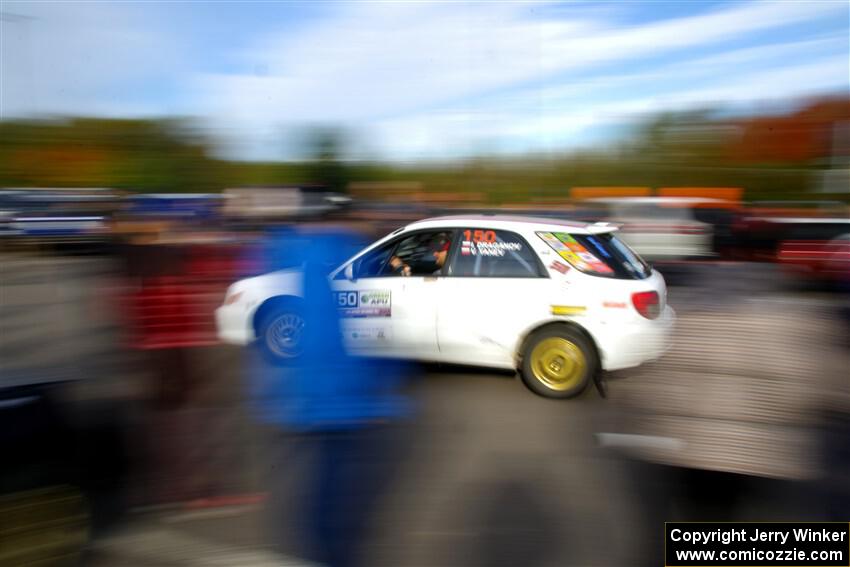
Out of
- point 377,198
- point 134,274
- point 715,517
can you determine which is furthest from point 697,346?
point 377,198

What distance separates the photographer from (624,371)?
5.41 metres

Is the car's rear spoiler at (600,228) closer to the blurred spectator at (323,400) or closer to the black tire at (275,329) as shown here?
the blurred spectator at (323,400)

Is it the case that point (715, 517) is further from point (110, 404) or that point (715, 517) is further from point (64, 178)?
point (64, 178)

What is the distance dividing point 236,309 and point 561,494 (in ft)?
12.3

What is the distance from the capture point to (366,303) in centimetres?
536

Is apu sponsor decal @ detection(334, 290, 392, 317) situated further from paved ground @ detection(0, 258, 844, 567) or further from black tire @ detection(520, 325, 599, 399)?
black tire @ detection(520, 325, 599, 399)

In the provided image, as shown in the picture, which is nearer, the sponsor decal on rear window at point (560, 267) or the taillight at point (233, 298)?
the sponsor decal on rear window at point (560, 267)

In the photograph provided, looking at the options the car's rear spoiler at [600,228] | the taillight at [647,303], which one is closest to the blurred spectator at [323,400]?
the taillight at [647,303]

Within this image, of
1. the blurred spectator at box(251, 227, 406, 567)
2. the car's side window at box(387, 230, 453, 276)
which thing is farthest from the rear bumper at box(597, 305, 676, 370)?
the blurred spectator at box(251, 227, 406, 567)

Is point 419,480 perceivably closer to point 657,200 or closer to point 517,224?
point 517,224

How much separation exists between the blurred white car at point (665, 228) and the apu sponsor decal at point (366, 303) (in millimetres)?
6759

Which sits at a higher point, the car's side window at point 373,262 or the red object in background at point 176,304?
the car's side window at point 373,262

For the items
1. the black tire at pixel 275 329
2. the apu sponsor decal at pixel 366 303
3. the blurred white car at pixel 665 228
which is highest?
the blurred white car at pixel 665 228

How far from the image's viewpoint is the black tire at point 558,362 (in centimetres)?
500
